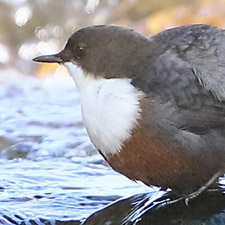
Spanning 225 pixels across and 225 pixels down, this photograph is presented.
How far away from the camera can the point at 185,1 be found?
11.2 metres

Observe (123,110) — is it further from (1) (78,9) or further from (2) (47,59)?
(1) (78,9)

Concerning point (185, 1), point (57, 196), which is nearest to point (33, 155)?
point (57, 196)

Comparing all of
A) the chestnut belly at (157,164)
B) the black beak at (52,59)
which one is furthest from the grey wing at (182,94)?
the black beak at (52,59)

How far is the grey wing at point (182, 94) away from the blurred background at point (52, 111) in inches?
26.3

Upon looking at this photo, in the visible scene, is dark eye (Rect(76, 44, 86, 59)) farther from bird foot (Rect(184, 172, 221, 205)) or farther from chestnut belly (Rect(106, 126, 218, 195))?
bird foot (Rect(184, 172, 221, 205))

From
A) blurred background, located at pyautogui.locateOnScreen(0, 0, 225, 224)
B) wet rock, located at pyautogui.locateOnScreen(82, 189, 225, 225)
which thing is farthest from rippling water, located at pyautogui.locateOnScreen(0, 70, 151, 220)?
wet rock, located at pyautogui.locateOnScreen(82, 189, 225, 225)

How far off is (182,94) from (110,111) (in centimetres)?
35

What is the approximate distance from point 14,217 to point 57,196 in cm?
33

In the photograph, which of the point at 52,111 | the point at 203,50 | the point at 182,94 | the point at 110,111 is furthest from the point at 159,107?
the point at 52,111

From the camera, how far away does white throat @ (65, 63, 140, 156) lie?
348 centimetres

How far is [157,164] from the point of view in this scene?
11.5 feet

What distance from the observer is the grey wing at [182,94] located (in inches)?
140

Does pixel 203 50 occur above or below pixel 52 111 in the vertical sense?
below

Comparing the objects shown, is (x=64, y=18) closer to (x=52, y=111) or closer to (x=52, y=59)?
(x=52, y=111)
